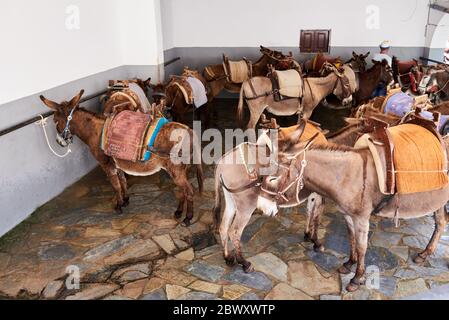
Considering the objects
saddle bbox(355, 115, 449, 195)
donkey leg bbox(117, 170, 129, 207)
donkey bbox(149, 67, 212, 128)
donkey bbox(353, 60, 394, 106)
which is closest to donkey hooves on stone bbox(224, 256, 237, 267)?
saddle bbox(355, 115, 449, 195)

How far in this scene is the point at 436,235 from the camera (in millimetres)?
4047

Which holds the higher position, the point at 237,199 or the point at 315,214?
the point at 237,199

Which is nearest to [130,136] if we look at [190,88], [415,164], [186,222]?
[186,222]

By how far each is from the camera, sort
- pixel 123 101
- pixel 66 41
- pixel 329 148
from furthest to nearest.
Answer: pixel 123 101 → pixel 66 41 → pixel 329 148

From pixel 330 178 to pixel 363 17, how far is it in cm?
916

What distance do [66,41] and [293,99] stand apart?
14.0 feet

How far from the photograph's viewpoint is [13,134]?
4699mm

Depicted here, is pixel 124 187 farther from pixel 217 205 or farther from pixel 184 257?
pixel 217 205

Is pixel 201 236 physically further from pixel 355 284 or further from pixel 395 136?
pixel 395 136

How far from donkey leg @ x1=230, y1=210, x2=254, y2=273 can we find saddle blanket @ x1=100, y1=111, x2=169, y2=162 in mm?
1559

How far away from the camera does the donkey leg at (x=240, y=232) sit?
3.78 metres

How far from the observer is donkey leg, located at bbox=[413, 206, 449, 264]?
157 inches

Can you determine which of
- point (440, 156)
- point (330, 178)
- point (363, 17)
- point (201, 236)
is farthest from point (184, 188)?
point (363, 17)

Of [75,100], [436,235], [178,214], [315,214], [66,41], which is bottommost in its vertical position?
[178,214]
